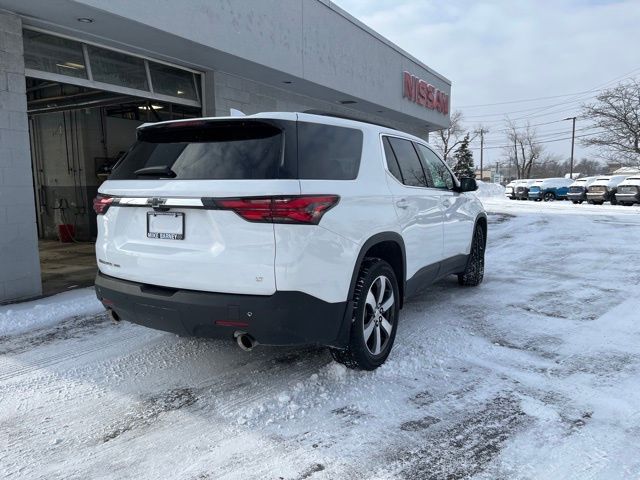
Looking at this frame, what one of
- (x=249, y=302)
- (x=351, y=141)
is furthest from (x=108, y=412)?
(x=351, y=141)

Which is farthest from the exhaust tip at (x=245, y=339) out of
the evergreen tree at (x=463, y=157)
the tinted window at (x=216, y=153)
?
the evergreen tree at (x=463, y=157)

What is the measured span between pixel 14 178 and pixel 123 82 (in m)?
2.65

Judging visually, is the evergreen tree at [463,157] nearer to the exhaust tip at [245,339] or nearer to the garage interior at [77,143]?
the garage interior at [77,143]

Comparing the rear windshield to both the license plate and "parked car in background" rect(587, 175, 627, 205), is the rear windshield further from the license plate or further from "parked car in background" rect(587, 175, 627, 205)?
"parked car in background" rect(587, 175, 627, 205)

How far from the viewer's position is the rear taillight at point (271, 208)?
300 cm

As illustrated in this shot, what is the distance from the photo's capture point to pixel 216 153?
3.27 metres

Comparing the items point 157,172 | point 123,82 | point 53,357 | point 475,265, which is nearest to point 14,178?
point 123,82

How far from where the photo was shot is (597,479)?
2.52m

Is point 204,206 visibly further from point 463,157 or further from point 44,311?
point 463,157

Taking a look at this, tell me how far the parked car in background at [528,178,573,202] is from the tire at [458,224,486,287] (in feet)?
98.0

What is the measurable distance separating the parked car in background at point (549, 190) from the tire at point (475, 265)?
29.9m

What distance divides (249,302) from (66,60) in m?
5.91

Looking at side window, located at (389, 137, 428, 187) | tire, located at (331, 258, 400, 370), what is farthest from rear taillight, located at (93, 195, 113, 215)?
side window, located at (389, 137, 428, 187)

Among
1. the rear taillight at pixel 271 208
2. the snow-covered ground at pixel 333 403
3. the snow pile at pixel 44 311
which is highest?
the rear taillight at pixel 271 208
